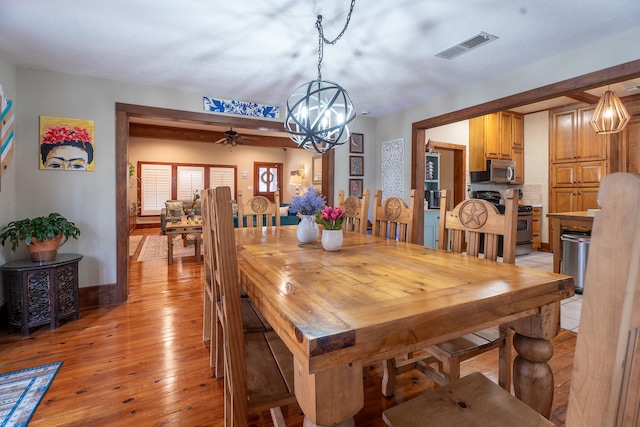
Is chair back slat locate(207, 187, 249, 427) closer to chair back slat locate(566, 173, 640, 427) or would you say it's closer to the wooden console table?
chair back slat locate(566, 173, 640, 427)

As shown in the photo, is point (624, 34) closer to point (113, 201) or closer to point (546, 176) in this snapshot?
point (546, 176)

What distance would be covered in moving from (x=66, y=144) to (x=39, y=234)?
37.9 inches

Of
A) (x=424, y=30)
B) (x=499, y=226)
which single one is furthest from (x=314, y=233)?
(x=424, y=30)

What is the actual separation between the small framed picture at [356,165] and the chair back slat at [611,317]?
430 cm

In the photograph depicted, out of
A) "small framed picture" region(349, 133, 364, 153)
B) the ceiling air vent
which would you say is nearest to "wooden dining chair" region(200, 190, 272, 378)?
the ceiling air vent

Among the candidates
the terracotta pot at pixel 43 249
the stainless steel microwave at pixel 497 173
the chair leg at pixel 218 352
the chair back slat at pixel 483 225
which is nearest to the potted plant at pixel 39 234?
the terracotta pot at pixel 43 249

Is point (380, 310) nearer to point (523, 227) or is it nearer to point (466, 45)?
point (466, 45)

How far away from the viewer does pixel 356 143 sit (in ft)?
15.3

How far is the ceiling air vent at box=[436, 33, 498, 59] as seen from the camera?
2.34 metres

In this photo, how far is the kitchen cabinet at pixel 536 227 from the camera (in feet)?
18.4

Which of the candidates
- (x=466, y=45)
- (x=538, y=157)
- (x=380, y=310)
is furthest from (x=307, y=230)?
(x=538, y=157)

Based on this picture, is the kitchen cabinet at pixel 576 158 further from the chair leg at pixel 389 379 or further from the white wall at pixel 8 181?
the white wall at pixel 8 181

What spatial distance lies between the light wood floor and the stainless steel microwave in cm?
329

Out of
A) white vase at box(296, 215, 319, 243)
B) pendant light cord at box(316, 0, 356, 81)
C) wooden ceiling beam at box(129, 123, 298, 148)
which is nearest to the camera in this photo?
white vase at box(296, 215, 319, 243)
